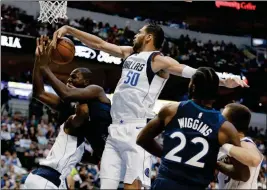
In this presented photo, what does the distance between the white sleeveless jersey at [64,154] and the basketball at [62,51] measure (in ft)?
2.47

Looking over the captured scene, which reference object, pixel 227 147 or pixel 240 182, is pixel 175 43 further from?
pixel 227 147

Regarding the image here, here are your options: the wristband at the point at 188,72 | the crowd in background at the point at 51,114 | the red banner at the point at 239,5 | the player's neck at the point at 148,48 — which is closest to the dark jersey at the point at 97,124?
the player's neck at the point at 148,48

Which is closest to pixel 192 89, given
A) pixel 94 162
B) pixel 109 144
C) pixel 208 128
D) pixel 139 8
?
pixel 208 128

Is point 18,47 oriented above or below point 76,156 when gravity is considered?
below

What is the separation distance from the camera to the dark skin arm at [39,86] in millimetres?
4395

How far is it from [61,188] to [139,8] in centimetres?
1790

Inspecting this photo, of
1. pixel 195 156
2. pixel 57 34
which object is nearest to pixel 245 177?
pixel 195 156

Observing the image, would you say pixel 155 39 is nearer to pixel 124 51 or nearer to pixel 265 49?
pixel 124 51

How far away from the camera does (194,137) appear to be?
3.31 m

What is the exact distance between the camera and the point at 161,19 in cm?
2255

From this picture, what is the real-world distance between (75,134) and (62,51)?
0.83 meters

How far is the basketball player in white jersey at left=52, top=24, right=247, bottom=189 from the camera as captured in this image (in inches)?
180

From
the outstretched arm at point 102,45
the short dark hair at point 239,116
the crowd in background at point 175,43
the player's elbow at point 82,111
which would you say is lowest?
the crowd in background at point 175,43

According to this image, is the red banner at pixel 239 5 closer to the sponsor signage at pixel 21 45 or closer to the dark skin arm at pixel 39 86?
the sponsor signage at pixel 21 45
